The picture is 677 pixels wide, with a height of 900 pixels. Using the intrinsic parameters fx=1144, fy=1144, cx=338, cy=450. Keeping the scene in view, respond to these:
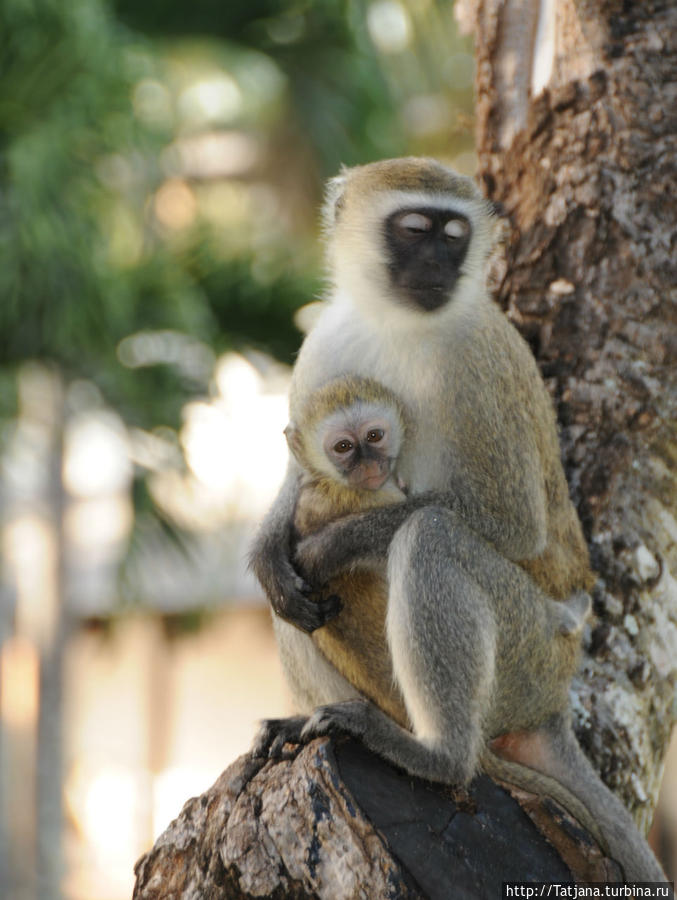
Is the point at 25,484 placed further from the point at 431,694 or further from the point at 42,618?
the point at 431,694

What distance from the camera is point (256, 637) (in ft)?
49.1

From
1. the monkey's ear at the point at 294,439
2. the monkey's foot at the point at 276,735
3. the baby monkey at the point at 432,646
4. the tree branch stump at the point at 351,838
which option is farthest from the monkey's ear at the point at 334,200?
the tree branch stump at the point at 351,838

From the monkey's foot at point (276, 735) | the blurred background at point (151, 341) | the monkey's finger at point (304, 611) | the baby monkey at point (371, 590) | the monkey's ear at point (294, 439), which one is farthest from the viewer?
the blurred background at point (151, 341)

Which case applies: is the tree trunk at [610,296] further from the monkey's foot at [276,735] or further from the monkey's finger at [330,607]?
the monkey's foot at [276,735]

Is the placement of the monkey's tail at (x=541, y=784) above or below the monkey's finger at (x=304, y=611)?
below

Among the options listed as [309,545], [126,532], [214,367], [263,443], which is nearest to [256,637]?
[263,443]

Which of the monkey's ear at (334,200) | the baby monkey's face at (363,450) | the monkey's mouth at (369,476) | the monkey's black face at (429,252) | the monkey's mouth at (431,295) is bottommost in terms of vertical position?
the monkey's mouth at (369,476)

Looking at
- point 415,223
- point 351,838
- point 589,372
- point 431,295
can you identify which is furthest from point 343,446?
point 351,838

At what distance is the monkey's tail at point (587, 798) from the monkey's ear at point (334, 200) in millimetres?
2249

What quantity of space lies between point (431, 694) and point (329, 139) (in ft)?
26.9

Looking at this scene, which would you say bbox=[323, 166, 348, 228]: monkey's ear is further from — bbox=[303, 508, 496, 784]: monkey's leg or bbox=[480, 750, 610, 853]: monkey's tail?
bbox=[480, 750, 610, 853]: monkey's tail

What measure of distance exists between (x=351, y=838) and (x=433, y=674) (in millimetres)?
639

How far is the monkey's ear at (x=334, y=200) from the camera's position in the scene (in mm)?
4715

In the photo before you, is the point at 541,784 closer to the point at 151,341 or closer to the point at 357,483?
the point at 357,483
